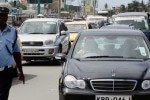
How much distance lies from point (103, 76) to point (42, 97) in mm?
3587

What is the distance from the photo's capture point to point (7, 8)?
5.98 meters

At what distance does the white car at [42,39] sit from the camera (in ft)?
57.0

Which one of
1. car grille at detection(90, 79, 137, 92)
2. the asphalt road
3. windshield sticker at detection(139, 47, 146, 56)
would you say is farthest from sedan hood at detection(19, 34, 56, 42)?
car grille at detection(90, 79, 137, 92)

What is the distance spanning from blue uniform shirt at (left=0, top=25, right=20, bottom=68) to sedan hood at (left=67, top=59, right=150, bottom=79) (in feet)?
4.61

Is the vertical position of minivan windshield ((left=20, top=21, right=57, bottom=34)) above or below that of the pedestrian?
below

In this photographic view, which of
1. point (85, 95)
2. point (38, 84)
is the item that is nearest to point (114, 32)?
point (85, 95)

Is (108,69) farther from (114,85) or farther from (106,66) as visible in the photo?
(114,85)

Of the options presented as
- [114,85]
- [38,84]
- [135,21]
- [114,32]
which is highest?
[114,32]

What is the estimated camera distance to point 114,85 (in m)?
6.97

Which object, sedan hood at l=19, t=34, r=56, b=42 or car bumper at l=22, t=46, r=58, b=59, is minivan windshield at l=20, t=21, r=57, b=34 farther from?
car bumper at l=22, t=46, r=58, b=59

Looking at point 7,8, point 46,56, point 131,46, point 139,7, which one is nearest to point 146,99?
point 131,46

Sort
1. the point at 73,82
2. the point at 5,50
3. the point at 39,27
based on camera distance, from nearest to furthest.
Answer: the point at 5,50 → the point at 73,82 → the point at 39,27

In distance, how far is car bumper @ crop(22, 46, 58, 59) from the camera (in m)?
17.3

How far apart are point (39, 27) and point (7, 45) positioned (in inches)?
496
